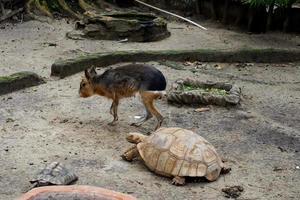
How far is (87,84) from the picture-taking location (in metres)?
7.14

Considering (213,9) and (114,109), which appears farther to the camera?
(213,9)

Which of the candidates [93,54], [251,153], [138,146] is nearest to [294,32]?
[93,54]

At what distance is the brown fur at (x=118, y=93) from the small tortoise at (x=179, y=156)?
96 cm

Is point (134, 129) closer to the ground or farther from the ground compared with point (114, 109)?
closer to the ground

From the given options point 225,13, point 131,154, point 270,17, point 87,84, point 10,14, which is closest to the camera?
point 131,154

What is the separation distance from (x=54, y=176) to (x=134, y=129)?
6.05 feet

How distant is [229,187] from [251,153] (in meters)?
0.96

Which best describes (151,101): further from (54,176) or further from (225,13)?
(225,13)

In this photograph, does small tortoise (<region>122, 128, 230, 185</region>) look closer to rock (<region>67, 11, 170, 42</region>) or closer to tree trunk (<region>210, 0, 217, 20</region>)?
rock (<region>67, 11, 170, 42</region>)

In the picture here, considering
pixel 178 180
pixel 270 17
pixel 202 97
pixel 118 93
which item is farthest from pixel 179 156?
pixel 270 17

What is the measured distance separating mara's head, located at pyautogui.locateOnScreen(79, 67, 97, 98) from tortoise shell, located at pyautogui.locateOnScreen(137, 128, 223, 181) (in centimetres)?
159

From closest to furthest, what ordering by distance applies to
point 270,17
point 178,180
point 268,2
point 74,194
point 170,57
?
point 74,194
point 178,180
point 170,57
point 268,2
point 270,17

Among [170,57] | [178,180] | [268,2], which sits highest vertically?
[268,2]

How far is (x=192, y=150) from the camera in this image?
5555 mm
